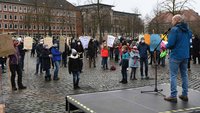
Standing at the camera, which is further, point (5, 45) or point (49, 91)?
point (49, 91)

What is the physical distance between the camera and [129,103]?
25.3ft

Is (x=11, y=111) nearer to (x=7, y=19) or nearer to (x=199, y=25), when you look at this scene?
(x=199, y=25)

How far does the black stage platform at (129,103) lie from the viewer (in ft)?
23.2

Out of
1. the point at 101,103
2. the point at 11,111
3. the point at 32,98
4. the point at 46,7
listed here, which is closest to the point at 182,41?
the point at 101,103

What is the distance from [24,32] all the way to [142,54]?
361 ft

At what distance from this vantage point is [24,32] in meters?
122

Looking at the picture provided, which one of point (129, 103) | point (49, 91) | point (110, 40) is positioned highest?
point (110, 40)

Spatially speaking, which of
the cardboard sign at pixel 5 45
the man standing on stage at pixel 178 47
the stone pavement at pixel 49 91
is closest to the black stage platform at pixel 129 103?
the man standing on stage at pixel 178 47

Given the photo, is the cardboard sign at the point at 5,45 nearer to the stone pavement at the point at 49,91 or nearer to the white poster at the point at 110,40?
the stone pavement at the point at 49,91

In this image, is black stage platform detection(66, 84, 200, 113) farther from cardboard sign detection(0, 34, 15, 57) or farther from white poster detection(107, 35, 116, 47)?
white poster detection(107, 35, 116, 47)

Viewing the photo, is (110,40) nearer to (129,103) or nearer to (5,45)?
(5,45)

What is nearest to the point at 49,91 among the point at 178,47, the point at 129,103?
the point at 129,103

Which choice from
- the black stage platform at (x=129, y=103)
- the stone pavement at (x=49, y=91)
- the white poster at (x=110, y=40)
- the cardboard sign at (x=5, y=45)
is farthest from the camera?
the white poster at (x=110, y=40)

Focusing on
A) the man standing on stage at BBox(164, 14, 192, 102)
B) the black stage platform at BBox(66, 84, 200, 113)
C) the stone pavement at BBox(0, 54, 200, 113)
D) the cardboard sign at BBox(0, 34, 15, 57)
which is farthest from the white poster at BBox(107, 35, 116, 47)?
the man standing on stage at BBox(164, 14, 192, 102)
